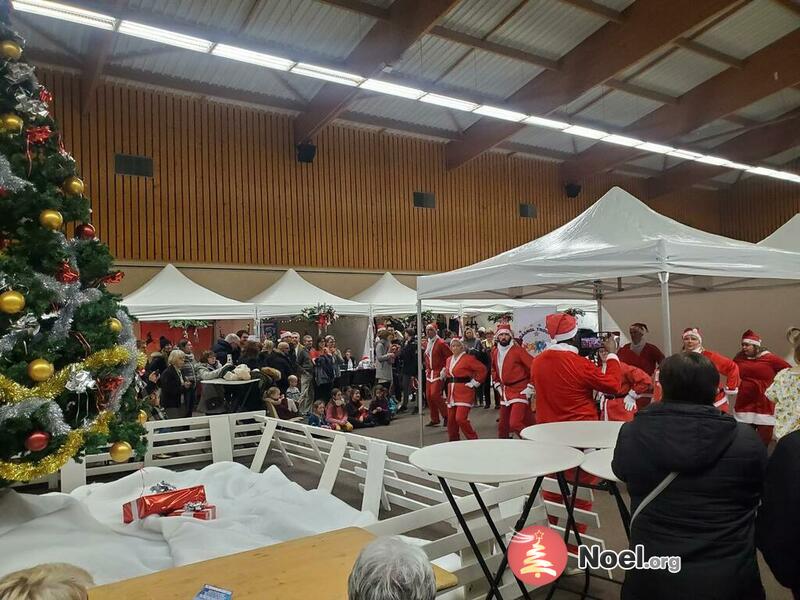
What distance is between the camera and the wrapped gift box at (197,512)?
334 centimetres

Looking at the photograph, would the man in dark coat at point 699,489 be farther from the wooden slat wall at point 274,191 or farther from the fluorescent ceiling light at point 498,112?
the wooden slat wall at point 274,191

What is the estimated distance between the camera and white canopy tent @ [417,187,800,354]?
3.91 meters

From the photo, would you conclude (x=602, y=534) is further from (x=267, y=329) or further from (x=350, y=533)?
(x=267, y=329)

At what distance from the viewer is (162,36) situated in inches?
254

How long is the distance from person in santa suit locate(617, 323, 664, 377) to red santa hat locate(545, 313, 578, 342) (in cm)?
231

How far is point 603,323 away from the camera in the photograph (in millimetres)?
7637

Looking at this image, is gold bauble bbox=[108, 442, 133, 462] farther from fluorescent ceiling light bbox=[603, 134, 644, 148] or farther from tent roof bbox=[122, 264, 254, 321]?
fluorescent ceiling light bbox=[603, 134, 644, 148]

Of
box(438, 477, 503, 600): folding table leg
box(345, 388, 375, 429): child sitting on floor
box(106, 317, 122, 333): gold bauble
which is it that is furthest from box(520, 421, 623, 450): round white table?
box(345, 388, 375, 429): child sitting on floor

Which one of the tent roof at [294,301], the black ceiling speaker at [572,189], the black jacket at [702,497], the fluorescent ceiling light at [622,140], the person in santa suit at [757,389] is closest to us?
the black jacket at [702,497]

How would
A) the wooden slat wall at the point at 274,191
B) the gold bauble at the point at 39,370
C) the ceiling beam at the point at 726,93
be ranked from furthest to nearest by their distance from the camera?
the wooden slat wall at the point at 274,191 < the ceiling beam at the point at 726,93 < the gold bauble at the point at 39,370

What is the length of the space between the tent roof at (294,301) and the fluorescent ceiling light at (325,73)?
386 cm

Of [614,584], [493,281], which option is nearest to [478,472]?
[614,584]

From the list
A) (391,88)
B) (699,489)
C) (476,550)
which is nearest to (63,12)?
(391,88)

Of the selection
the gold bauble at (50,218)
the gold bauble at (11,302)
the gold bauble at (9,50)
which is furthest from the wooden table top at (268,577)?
the gold bauble at (9,50)
